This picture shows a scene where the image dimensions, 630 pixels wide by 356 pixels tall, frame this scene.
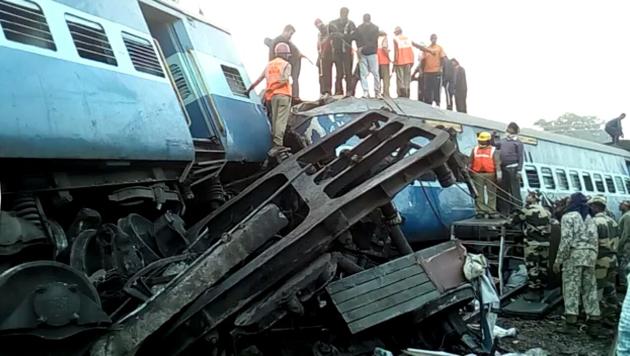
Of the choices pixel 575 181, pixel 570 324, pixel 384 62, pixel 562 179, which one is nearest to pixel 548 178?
pixel 562 179

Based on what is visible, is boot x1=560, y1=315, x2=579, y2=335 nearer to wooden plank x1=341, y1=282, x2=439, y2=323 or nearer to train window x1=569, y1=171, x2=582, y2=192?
wooden plank x1=341, y1=282, x2=439, y2=323

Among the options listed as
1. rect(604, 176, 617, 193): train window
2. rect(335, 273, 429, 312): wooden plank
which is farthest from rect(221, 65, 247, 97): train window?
rect(604, 176, 617, 193): train window

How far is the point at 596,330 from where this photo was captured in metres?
7.66

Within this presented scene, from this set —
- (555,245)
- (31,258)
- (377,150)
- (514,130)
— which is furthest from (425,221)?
(31,258)

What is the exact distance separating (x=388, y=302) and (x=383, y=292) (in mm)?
95

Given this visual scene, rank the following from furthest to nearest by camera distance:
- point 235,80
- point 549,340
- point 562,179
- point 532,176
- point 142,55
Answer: point 562,179 → point 532,176 → point 549,340 → point 235,80 → point 142,55

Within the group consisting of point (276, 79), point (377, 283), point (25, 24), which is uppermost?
point (25, 24)

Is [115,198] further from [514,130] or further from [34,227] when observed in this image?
[514,130]

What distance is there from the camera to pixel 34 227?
13.5ft

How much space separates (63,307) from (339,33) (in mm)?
8671

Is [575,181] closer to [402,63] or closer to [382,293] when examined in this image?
[402,63]

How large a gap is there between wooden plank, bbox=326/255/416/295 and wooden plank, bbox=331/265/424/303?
0.08 ft

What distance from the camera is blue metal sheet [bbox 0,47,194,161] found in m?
3.93

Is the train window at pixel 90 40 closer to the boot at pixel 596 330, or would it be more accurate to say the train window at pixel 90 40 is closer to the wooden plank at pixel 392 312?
the wooden plank at pixel 392 312
